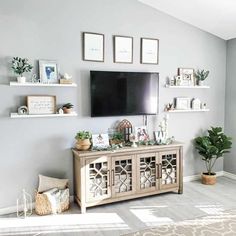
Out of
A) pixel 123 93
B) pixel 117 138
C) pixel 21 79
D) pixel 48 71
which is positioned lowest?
pixel 117 138

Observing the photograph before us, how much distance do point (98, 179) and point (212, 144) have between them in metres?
2.02

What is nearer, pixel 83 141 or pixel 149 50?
pixel 83 141

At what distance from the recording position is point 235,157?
4363 mm

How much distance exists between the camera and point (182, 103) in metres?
4.08

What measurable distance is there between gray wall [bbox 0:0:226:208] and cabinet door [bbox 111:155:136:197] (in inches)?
22.6

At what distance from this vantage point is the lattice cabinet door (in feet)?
11.7

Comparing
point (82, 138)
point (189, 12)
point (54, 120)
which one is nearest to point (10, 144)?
point (54, 120)

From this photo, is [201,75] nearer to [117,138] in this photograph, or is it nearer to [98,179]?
[117,138]

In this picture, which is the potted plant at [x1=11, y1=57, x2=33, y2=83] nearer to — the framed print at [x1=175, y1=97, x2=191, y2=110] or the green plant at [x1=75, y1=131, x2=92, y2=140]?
the green plant at [x1=75, y1=131, x2=92, y2=140]

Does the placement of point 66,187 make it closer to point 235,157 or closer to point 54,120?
point 54,120

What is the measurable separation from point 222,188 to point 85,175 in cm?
219

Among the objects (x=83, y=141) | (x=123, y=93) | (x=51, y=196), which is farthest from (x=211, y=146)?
(x=51, y=196)

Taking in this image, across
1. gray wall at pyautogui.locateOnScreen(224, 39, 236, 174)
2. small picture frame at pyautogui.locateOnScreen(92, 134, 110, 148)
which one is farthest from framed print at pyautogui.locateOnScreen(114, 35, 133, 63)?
→ gray wall at pyautogui.locateOnScreen(224, 39, 236, 174)

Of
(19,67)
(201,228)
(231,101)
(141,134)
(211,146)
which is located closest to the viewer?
(201,228)
